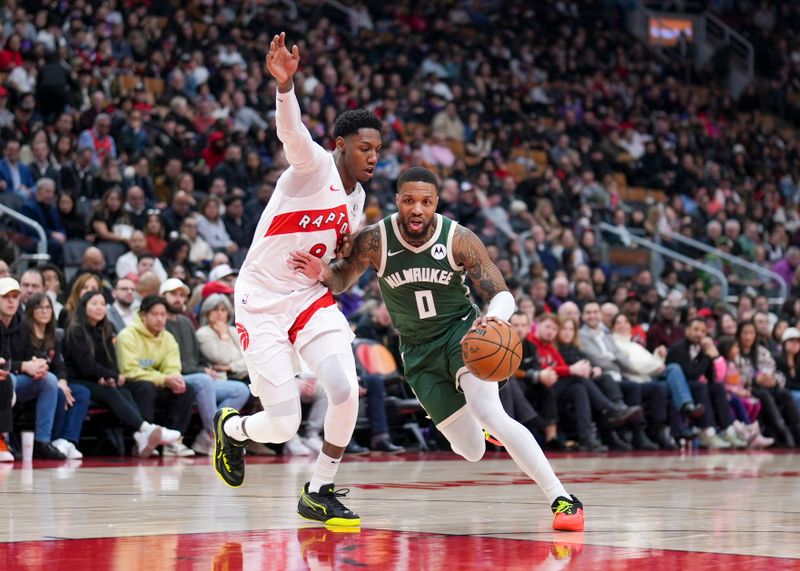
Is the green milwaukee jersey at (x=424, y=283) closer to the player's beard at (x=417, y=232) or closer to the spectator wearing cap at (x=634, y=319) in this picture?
the player's beard at (x=417, y=232)

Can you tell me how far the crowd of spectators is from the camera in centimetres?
1128

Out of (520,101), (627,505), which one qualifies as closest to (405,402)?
(627,505)

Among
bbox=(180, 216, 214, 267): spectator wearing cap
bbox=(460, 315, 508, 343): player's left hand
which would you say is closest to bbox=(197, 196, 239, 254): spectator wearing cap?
bbox=(180, 216, 214, 267): spectator wearing cap

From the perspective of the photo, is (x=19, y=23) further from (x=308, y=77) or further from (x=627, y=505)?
(x=627, y=505)

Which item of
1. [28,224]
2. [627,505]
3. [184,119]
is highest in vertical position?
[184,119]

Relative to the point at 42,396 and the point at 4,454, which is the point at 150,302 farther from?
the point at 4,454

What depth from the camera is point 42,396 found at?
31.9ft

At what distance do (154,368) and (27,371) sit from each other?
1.26m

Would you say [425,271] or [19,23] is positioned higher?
[19,23]

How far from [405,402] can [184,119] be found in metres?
5.82

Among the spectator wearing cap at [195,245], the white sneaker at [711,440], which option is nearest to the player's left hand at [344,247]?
the spectator wearing cap at [195,245]

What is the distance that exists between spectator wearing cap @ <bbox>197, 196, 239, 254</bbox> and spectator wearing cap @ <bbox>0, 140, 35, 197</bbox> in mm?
1834

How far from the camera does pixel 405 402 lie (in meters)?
12.0

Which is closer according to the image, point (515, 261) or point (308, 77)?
point (515, 261)
